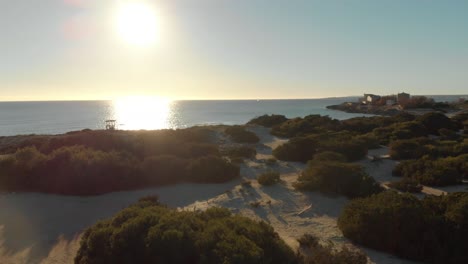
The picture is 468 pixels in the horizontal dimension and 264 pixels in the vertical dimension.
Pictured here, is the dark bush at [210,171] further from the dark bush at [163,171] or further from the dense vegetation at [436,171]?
the dense vegetation at [436,171]

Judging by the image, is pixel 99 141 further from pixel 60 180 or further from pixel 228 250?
pixel 228 250

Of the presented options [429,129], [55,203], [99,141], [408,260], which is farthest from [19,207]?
[429,129]

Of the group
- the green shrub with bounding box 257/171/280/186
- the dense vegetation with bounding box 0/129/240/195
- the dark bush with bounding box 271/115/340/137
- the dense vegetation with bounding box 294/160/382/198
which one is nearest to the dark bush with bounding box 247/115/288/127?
the dark bush with bounding box 271/115/340/137

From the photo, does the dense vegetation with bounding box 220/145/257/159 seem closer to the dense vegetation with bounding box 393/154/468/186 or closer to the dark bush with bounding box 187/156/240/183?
the dark bush with bounding box 187/156/240/183

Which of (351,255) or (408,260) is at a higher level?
(351,255)

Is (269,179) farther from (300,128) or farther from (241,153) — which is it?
(300,128)
